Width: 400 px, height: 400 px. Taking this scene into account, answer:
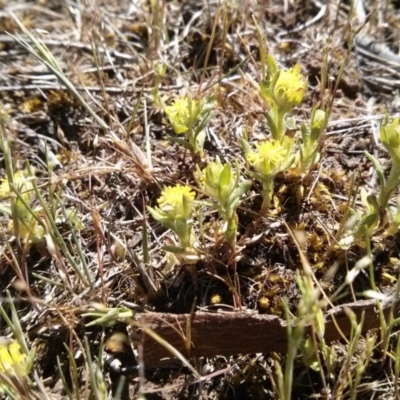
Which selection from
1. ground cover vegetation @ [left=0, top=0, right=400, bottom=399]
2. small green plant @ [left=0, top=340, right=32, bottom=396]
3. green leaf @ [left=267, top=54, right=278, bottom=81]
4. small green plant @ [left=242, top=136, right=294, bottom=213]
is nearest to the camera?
small green plant @ [left=0, top=340, right=32, bottom=396]

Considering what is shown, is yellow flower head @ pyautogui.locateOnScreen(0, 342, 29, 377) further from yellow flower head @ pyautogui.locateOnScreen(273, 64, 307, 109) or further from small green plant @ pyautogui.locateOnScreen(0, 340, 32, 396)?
yellow flower head @ pyautogui.locateOnScreen(273, 64, 307, 109)

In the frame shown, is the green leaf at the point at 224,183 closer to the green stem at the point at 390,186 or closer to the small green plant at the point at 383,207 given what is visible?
the small green plant at the point at 383,207

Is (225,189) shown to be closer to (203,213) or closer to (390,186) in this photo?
(203,213)

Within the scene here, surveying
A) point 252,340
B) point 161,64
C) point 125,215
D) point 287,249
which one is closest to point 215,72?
point 161,64

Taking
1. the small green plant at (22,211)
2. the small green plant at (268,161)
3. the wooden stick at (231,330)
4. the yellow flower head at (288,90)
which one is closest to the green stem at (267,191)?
the small green plant at (268,161)

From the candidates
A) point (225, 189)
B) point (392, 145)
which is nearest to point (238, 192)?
point (225, 189)

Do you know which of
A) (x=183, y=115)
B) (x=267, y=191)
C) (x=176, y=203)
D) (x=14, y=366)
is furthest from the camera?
(x=183, y=115)

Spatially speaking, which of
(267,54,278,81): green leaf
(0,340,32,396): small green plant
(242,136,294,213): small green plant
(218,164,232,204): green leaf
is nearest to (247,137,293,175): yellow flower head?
(242,136,294,213): small green plant
